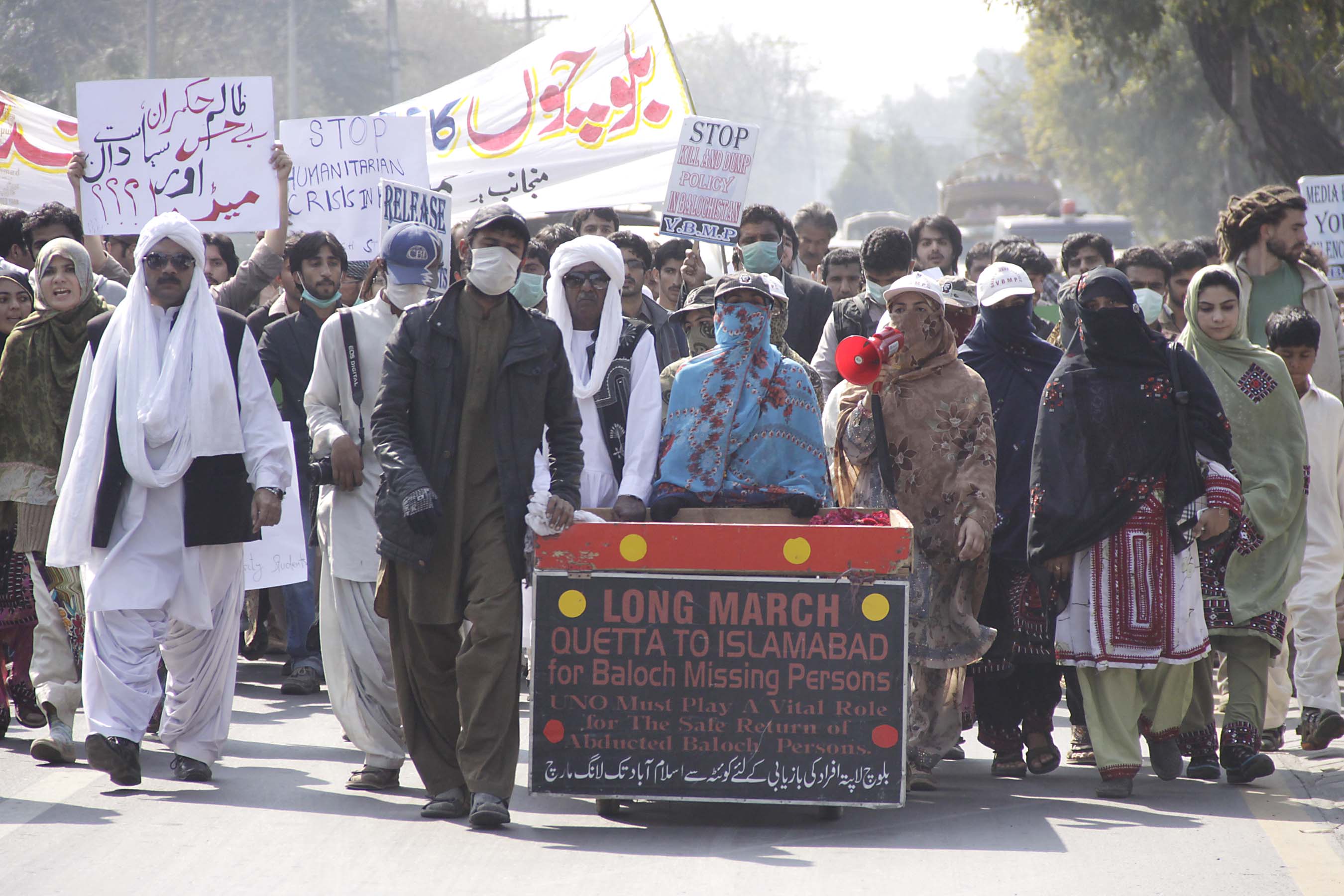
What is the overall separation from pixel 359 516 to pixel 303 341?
6.76ft

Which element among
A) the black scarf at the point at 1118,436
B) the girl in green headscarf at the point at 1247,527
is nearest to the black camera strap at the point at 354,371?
the black scarf at the point at 1118,436

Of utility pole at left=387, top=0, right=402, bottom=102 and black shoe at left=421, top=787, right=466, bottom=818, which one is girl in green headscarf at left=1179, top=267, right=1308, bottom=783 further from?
utility pole at left=387, top=0, right=402, bottom=102

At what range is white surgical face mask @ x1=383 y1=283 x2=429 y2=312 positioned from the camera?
599 centimetres

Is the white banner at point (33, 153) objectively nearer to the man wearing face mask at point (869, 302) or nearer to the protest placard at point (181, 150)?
the protest placard at point (181, 150)

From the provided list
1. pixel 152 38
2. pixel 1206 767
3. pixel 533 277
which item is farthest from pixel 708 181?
pixel 152 38

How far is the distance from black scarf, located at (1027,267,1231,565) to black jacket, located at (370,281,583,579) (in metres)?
1.76

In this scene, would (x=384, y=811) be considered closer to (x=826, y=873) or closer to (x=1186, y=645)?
(x=826, y=873)

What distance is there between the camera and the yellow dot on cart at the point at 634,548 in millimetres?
5195

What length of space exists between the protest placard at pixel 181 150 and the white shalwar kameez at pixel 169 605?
2707 mm

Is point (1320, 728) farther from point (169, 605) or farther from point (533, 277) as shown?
point (169, 605)

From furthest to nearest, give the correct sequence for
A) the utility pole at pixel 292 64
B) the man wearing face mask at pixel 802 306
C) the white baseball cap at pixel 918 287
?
the utility pole at pixel 292 64 → the man wearing face mask at pixel 802 306 → the white baseball cap at pixel 918 287

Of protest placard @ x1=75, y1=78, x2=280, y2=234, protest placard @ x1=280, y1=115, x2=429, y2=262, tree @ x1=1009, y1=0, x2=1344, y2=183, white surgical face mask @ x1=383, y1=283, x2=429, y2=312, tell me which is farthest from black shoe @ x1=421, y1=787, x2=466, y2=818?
tree @ x1=1009, y1=0, x2=1344, y2=183

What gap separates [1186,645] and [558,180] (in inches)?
293

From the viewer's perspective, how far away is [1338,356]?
7.72 metres
